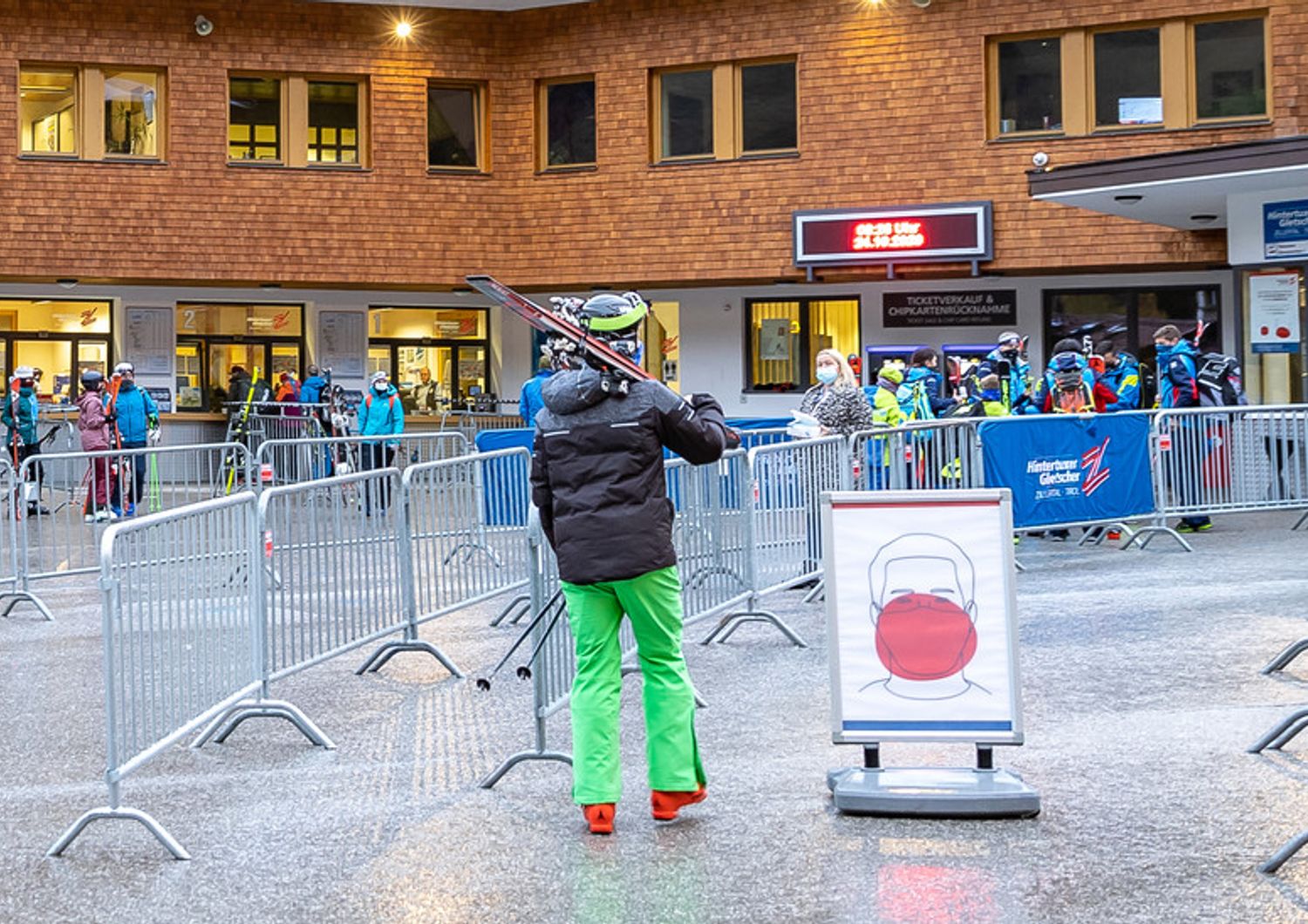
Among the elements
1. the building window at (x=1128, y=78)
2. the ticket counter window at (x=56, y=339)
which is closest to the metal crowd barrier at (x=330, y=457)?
the ticket counter window at (x=56, y=339)

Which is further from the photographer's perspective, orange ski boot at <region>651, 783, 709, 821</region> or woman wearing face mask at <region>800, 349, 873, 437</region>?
woman wearing face mask at <region>800, 349, 873, 437</region>

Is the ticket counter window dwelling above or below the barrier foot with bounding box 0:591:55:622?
above

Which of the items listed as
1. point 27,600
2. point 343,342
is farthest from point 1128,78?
point 27,600

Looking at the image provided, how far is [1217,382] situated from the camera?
19141 mm

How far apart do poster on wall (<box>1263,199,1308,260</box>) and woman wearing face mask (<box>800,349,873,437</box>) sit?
440 inches

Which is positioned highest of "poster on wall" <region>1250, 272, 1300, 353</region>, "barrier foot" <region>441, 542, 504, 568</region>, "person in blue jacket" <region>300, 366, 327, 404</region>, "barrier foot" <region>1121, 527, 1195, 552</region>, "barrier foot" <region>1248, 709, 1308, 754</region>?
"poster on wall" <region>1250, 272, 1300, 353</region>

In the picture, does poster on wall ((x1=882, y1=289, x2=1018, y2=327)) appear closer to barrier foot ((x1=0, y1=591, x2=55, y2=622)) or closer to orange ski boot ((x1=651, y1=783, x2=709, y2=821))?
barrier foot ((x1=0, y1=591, x2=55, y2=622))

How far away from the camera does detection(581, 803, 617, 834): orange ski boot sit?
678cm

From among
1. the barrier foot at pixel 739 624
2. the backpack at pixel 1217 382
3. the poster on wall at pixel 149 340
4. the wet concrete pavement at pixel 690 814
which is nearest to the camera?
the wet concrete pavement at pixel 690 814

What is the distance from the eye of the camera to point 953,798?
22.9 ft

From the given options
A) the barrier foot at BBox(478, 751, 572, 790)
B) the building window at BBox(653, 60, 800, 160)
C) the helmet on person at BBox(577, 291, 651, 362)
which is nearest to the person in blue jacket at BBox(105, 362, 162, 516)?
the building window at BBox(653, 60, 800, 160)

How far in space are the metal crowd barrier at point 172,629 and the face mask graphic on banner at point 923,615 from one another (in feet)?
9.43

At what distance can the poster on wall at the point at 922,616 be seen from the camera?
7262mm

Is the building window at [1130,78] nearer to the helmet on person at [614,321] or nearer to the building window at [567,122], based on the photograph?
the building window at [567,122]
